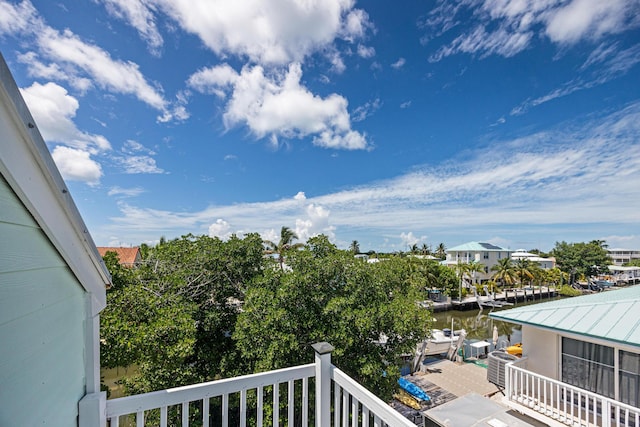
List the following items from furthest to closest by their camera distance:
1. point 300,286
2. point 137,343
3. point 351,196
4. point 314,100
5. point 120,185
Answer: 1. point 351,196
2. point 314,100
3. point 120,185
4. point 300,286
5. point 137,343

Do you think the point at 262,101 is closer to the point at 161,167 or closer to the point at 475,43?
the point at 161,167

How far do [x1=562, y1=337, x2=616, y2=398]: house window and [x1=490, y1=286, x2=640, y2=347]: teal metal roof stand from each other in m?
0.42

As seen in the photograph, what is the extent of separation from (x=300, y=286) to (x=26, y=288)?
4817 mm

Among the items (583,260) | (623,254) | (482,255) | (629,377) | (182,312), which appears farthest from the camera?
(623,254)

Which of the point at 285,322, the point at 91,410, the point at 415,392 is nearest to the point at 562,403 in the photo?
the point at 415,392

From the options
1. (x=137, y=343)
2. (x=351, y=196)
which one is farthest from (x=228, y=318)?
(x=351, y=196)

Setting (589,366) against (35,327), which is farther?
(589,366)

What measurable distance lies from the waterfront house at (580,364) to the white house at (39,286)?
6.47 metres

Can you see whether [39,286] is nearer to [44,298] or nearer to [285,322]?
[44,298]

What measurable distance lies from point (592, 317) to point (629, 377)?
0.94 metres

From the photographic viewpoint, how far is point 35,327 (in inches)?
37.4

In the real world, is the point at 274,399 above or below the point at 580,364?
above

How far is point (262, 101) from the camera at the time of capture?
7531mm

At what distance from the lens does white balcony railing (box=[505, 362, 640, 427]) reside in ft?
14.0
